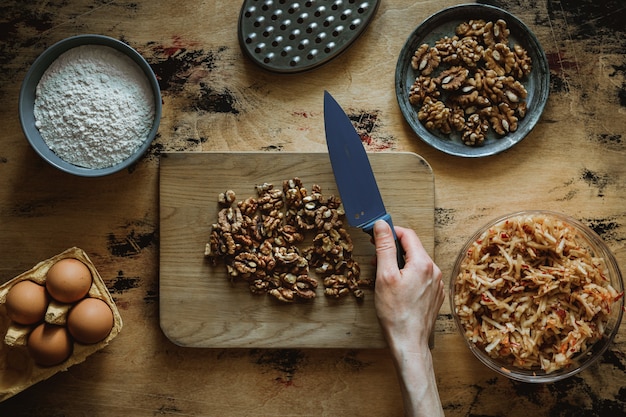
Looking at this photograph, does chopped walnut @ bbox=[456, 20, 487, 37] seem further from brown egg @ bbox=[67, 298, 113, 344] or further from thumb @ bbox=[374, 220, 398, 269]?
brown egg @ bbox=[67, 298, 113, 344]

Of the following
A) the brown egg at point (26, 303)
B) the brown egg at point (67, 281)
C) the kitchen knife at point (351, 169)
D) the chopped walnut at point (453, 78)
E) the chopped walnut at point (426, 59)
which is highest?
the chopped walnut at point (426, 59)

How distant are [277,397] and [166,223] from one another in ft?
1.64

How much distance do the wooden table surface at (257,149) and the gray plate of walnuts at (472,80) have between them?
0.04 m

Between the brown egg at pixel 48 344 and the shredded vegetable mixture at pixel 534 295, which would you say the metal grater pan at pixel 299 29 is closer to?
the shredded vegetable mixture at pixel 534 295

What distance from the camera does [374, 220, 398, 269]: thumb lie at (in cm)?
117

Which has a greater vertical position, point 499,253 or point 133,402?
point 499,253

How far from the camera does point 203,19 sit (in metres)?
1.34

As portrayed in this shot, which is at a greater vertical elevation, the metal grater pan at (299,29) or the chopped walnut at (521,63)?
the metal grater pan at (299,29)

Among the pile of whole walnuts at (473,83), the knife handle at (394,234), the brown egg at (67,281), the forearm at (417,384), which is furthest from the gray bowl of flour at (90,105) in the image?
the forearm at (417,384)

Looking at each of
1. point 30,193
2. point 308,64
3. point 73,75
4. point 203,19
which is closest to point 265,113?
point 308,64

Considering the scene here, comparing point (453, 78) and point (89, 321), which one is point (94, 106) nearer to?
point (89, 321)

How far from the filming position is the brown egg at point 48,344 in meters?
1.14

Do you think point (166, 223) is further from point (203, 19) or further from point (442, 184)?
point (442, 184)

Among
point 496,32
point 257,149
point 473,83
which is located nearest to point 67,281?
point 257,149
